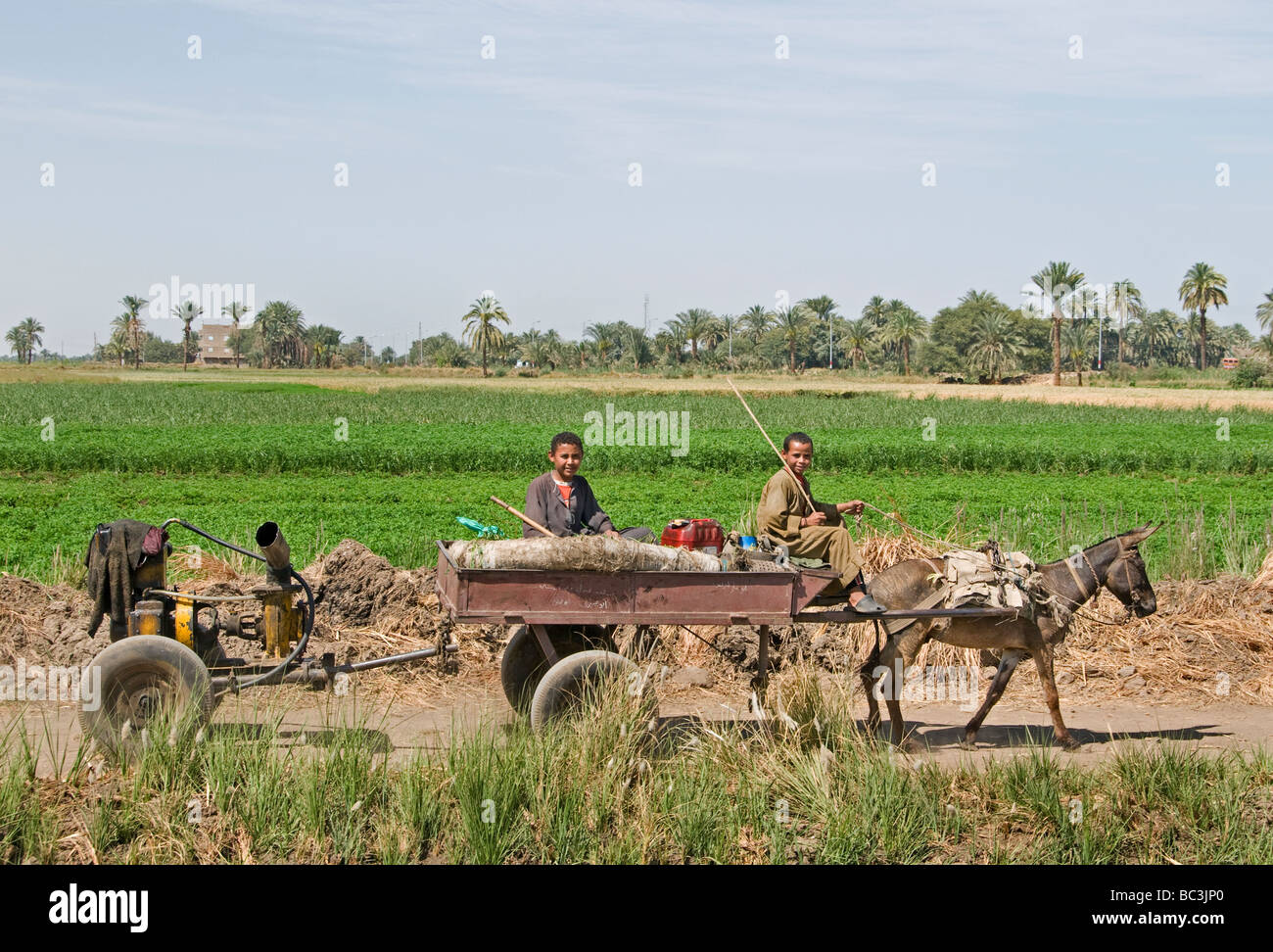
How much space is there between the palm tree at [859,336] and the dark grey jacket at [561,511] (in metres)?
118

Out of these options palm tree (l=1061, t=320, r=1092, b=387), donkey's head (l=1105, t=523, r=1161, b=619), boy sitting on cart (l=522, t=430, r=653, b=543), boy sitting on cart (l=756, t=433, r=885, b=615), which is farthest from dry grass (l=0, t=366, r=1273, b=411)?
boy sitting on cart (l=522, t=430, r=653, b=543)

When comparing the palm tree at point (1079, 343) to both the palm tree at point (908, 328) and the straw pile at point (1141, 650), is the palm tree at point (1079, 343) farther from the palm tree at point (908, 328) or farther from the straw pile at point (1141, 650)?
the straw pile at point (1141, 650)

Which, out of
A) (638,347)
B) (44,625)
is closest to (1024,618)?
(44,625)

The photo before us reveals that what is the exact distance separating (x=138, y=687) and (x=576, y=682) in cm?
268

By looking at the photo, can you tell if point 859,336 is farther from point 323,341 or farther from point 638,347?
point 323,341

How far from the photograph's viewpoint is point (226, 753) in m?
6.33

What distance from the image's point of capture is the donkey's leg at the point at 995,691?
8.50 metres

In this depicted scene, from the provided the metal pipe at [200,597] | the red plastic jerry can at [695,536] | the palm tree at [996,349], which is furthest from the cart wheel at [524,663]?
the palm tree at [996,349]

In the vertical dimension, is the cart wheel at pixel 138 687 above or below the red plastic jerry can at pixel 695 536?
below

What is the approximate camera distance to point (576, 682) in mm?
7359

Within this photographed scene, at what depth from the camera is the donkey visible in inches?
332

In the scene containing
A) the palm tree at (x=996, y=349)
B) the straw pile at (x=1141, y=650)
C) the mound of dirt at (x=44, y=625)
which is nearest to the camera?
the mound of dirt at (x=44, y=625)
